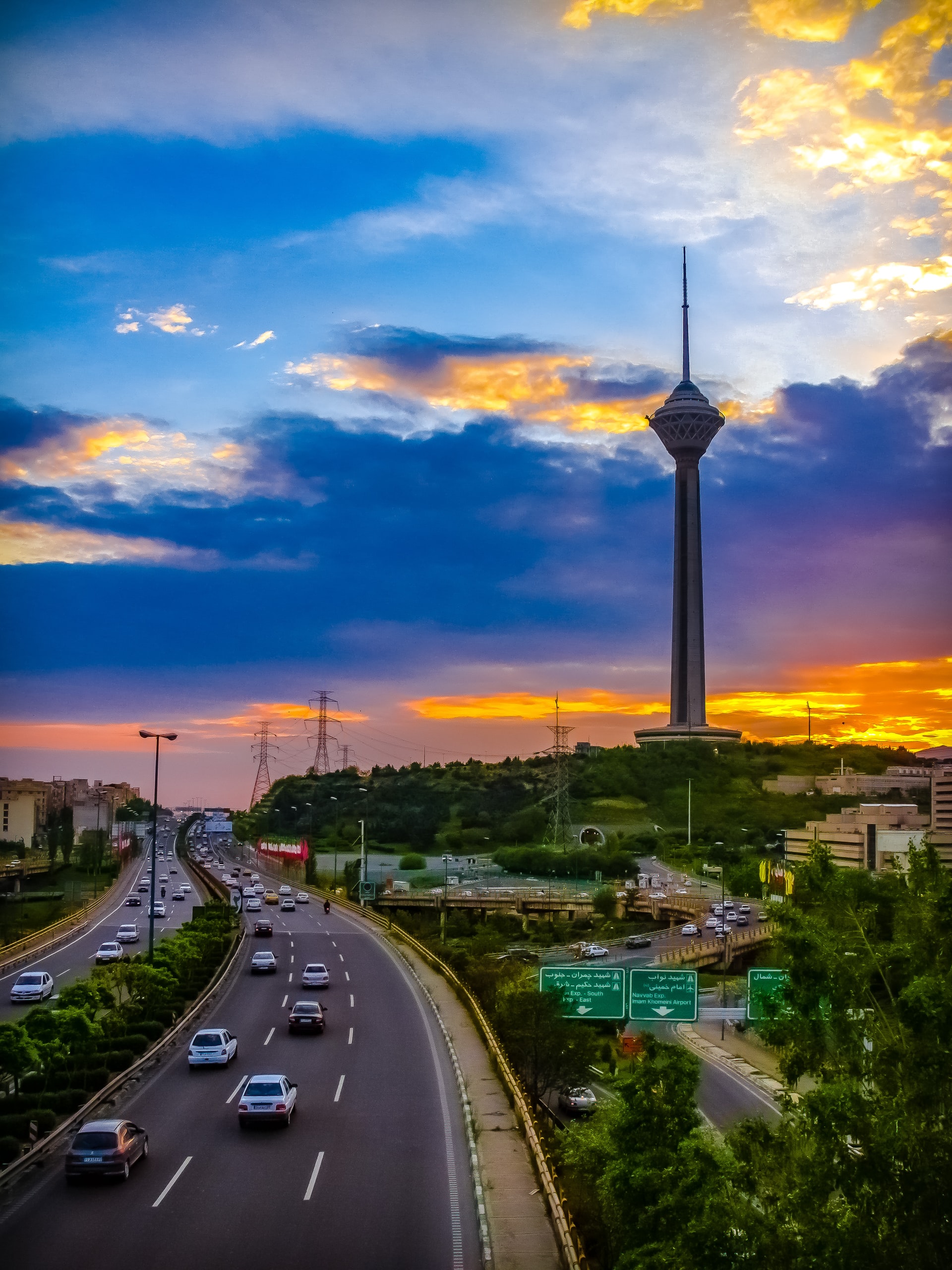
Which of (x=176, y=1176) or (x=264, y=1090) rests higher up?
(x=264, y=1090)

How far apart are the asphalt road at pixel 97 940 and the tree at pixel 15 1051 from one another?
10199 millimetres

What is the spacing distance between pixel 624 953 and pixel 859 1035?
52.1m

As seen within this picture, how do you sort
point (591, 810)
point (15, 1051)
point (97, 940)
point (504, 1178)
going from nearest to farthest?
point (504, 1178)
point (15, 1051)
point (97, 940)
point (591, 810)

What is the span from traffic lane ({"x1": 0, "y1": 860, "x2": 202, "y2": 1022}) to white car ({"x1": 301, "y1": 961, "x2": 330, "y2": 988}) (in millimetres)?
8683

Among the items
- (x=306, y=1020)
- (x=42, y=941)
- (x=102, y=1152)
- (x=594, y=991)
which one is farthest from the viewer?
(x=42, y=941)

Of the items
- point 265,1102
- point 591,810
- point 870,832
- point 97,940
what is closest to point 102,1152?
point 265,1102

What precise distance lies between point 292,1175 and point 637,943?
51045 mm

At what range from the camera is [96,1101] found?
2569cm

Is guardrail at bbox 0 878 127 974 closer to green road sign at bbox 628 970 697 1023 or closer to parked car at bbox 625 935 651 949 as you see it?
green road sign at bbox 628 970 697 1023

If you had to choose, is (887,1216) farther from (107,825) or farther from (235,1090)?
(107,825)

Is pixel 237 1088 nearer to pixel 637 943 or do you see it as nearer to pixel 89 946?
pixel 89 946

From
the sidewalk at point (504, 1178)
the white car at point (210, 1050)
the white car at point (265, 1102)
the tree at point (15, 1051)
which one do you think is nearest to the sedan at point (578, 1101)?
the sidewalk at point (504, 1178)

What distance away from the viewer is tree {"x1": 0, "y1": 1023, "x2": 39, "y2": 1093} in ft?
76.7

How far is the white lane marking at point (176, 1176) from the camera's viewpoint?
19080 millimetres
